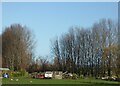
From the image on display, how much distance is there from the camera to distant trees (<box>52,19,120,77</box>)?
56344 mm

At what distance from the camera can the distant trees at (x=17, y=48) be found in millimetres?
59562

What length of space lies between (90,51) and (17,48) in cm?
1535

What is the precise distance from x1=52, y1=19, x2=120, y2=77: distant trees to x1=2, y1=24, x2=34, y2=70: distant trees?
7761 mm

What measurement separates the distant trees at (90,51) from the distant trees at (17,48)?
7.76m

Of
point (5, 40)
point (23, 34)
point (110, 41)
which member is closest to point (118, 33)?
point (110, 41)

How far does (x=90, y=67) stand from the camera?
62844 mm

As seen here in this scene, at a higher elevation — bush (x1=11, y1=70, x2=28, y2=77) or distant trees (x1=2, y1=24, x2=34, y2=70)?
distant trees (x1=2, y1=24, x2=34, y2=70)

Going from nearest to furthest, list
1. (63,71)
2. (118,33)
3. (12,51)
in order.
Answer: (118,33)
(12,51)
(63,71)

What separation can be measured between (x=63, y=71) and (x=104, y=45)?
38.3 feet

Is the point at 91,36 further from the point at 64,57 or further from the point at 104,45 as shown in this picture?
the point at 64,57

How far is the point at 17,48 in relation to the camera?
59625 mm

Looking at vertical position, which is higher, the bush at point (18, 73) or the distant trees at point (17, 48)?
the distant trees at point (17, 48)

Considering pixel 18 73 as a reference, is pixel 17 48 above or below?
above

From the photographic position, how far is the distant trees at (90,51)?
5634cm
